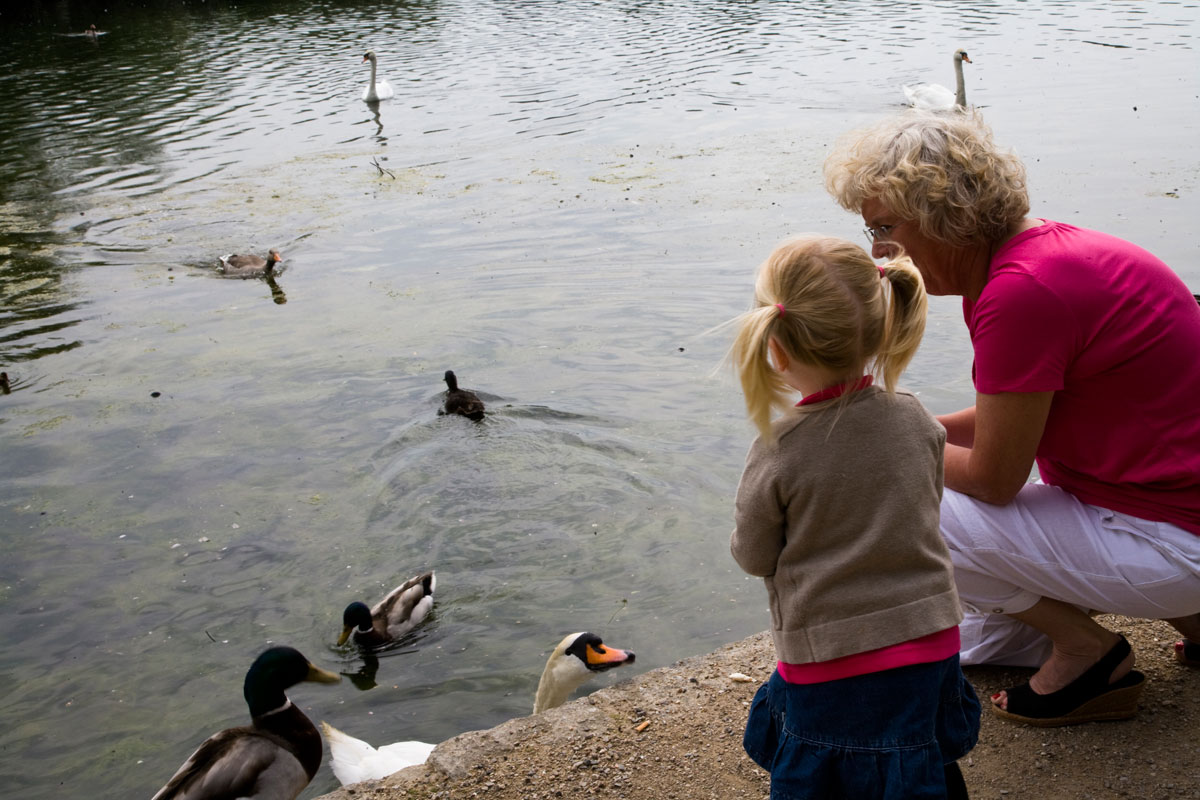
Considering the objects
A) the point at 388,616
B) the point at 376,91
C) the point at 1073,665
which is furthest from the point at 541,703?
the point at 376,91

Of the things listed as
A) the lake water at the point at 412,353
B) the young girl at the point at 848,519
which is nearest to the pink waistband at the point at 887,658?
the young girl at the point at 848,519

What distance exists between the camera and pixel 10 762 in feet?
15.4

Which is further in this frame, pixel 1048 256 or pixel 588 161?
pixel 588 161

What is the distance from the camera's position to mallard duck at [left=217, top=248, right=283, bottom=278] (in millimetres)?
11180

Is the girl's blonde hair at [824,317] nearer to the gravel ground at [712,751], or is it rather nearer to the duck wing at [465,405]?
the gravel ground at [712,751]

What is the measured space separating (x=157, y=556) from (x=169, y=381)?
2.88m

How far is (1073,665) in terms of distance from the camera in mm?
3100

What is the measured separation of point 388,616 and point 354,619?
18cm

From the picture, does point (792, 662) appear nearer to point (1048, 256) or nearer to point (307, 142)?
point (1048, 256)

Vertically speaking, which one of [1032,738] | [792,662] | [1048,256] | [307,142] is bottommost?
[307,142]

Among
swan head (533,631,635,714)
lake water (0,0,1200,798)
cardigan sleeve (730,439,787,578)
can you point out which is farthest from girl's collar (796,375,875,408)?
lake water (0,0,1200,798)

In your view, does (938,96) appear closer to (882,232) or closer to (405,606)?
(405,606)

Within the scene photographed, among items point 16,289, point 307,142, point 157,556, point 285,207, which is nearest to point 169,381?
point 157,556

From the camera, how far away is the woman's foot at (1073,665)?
305 centimetres
